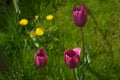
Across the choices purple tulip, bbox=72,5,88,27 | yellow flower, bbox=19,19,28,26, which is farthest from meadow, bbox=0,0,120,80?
purple tulip, bbox=72,5,88,27

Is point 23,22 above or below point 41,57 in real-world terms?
below

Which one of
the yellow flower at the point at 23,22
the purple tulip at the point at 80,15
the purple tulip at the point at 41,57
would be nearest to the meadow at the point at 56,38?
the yellow flower at the point at 23,22

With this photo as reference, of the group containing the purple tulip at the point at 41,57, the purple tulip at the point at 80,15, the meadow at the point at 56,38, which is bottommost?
the meadow at the point at 56,38

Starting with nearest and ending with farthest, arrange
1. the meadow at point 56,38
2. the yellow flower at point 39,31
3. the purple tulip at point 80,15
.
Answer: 1. the purple tulip at point 80,15
2. the meadow at point 56,38
3. the yellow flower at point 39,31

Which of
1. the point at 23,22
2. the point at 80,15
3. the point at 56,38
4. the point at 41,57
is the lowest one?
the point at 56,38

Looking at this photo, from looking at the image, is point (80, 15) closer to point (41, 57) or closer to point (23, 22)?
point (41, 57)

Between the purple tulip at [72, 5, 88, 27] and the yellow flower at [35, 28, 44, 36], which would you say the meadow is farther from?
the purple tulip at [72, 5, 88, 27]

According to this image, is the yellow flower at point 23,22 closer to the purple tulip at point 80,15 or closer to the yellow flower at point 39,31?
the yellow flower at point 39,31

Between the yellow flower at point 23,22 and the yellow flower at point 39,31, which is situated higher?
the yellow flower at point 23,22

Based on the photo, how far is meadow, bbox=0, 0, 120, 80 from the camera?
2.06 metres

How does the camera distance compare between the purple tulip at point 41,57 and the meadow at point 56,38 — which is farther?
the meadow at point 56,38

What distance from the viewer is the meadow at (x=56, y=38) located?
2064 mm

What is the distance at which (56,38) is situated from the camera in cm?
244

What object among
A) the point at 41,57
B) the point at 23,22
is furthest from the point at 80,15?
the point at 23,22
